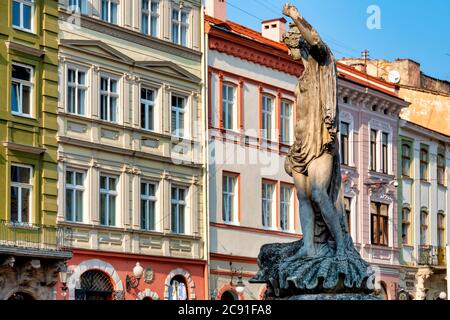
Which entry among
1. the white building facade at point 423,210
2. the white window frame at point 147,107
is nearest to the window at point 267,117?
the white window frame at point 147,107

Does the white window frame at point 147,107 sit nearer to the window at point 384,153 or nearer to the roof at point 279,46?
the roof at point 279,46

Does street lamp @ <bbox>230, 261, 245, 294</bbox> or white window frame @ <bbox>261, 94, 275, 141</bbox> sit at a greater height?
white window frame @ <bbox>261, 94, 275, 141</bbox>

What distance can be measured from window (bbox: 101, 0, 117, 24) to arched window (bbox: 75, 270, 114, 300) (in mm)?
7676

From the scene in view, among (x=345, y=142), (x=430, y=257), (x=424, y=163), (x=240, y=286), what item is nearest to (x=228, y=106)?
(x=240, y=286)

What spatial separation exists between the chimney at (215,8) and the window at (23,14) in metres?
12.0

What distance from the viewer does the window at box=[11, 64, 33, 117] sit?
3388 centimetres

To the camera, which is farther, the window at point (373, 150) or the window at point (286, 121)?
the window at point (373, 150)

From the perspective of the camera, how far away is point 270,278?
505 inches

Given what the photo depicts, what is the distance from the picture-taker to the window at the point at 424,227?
2231 inches

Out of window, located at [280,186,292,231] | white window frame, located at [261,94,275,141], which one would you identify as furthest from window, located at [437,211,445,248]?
white window frame, located at [261,94,275,141]

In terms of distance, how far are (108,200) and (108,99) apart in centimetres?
304

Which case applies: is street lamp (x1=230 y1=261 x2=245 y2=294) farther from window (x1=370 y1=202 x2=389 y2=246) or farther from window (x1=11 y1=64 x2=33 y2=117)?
A: window (x1=370 y1=202 x2=389 y2=246)

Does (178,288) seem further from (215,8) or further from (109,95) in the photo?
(215,8)
